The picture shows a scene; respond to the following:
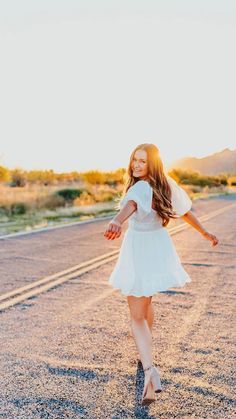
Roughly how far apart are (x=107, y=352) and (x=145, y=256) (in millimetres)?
1229

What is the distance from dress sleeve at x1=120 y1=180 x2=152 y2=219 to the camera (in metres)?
3.96

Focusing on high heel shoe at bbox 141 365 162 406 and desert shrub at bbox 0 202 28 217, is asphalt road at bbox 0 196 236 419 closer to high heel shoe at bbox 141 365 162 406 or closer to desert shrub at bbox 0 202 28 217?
high heel shoe at bbox 141 365 162 406

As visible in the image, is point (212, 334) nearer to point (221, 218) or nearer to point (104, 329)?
point (104, 329)

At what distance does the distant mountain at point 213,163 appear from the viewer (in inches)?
6703

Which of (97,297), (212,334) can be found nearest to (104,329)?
(212,334)

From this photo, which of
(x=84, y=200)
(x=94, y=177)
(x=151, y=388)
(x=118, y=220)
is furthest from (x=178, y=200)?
(x=94, y=177)

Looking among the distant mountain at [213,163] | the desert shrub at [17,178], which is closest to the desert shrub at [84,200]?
the desert shrub at [17,178]

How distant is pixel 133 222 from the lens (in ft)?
13.8

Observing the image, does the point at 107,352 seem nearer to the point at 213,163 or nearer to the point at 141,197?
the point at 141,197

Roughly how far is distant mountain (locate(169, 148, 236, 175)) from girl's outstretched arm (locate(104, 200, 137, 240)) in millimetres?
165663

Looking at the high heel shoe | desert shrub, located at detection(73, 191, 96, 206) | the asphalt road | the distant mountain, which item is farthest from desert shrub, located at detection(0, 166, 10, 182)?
the distant mountain

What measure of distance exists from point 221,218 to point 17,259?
12.1 m

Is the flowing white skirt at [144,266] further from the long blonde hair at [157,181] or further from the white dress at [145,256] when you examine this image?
the long blonde hair at [157,181]

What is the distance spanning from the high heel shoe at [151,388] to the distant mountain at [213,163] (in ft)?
544
